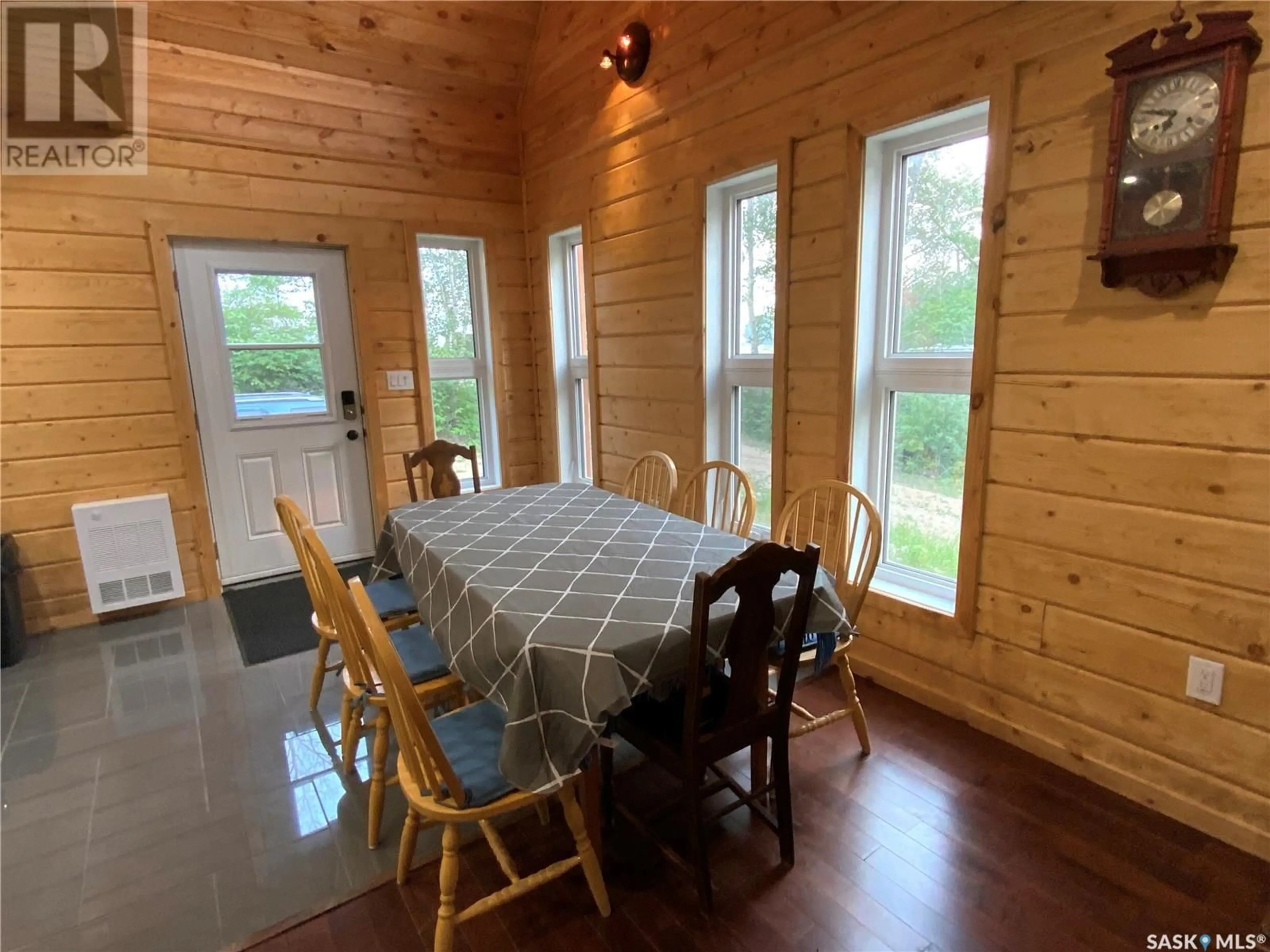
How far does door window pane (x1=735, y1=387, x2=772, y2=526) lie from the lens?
2.91m

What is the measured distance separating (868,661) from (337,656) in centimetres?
223

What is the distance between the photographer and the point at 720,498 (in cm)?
310

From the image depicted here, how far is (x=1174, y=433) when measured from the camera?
1.62 m

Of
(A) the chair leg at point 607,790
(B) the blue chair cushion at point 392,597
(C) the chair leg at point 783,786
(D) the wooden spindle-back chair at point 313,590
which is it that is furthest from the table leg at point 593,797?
(B) the blue chair cushion at point 392,597

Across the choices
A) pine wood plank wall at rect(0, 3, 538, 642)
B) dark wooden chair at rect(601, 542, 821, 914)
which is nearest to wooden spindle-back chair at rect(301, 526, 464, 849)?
dark wooden chair at rect(601, 542, 821, 914)

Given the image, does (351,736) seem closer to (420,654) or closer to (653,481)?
(420,654)

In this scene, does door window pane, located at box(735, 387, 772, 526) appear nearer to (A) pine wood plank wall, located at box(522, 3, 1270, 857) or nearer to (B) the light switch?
(A) pine wood plank wall, located at box(522, 3, 1270, 857)

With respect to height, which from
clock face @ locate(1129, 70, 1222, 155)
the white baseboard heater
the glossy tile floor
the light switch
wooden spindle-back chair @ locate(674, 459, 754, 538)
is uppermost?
clock face @ locate(1129, 70, 1222, 155)

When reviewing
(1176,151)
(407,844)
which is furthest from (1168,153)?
(407,844)

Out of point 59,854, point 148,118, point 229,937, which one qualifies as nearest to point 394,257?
point 148,118

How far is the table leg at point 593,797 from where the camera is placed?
147 centimetres

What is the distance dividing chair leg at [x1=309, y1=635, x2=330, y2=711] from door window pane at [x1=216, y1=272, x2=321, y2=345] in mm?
2106

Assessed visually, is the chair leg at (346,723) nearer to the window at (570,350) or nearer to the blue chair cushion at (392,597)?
the blue chair cushion at (392,597)

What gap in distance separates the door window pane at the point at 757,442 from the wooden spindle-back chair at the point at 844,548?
17.9 inches
